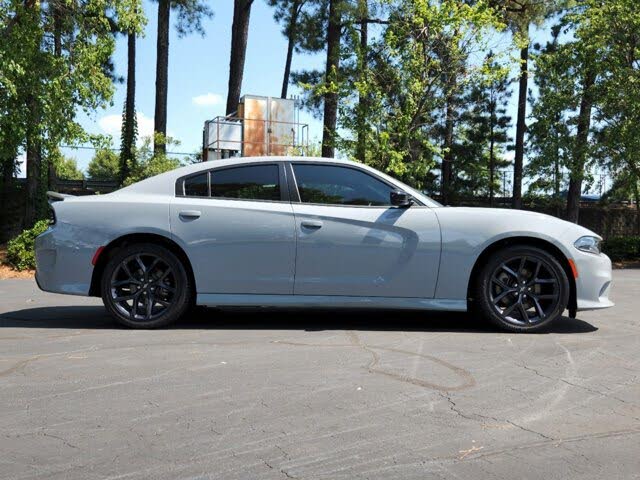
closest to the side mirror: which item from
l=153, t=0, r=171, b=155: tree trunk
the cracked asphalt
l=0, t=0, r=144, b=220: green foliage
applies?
the cracked asphalt

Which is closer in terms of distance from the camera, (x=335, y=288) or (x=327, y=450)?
(x=327, y=450)

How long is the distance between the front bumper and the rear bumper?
4.32 m

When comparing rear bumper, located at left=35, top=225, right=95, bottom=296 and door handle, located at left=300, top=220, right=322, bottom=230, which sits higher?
door handle, located at left=300, top=220, right=322, bottom=230

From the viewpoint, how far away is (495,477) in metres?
2.65

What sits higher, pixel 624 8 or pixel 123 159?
pixel 624 8

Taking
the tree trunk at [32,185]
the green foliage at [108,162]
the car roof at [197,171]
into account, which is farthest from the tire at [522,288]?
the tree trunk at [32,185]

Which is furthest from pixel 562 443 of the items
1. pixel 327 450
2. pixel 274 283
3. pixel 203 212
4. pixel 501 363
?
pixel 203 212

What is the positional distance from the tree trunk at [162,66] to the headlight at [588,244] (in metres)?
19.2

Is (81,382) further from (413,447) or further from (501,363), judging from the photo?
(501,363)

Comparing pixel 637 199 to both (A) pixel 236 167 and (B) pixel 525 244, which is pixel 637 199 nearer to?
(B) pixel 525 244

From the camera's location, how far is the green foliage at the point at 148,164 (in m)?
19.5

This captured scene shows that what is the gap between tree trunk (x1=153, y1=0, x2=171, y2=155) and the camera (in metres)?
22.8

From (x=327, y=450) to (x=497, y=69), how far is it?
13099mm

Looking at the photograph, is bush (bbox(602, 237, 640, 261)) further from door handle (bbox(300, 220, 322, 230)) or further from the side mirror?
door handle (bbox(300, 220, 322, 230))
